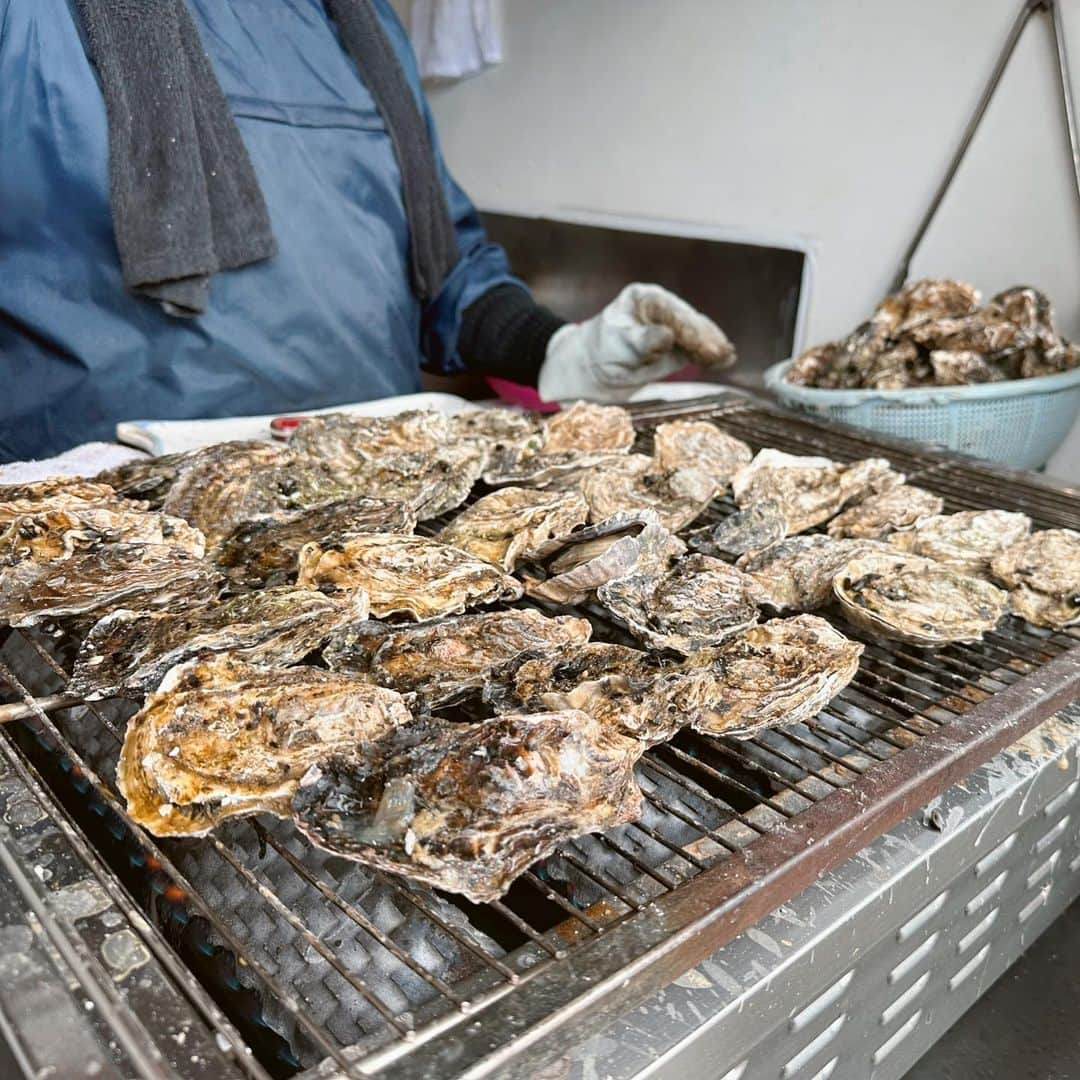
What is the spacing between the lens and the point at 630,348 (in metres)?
2.80

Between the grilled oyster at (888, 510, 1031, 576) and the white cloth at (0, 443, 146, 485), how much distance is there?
5.00 ft

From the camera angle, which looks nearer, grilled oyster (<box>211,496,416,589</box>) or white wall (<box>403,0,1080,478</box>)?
grilled oyster (<box>211,496,416,589</box>)

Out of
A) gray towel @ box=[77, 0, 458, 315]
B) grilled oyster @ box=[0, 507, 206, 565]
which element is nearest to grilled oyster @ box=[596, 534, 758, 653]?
grilled oyster @ box=[0, 507, 206, 565]

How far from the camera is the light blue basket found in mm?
2291

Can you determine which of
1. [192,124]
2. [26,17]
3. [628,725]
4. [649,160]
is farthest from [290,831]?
[649,160]

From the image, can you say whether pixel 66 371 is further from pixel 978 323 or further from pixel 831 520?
pixel 978 323

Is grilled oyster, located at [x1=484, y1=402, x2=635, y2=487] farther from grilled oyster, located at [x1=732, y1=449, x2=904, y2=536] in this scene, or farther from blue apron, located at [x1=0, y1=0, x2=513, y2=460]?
blue apron, located at [x1=0, y1=0, x2=513, y2=460]

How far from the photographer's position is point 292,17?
2840 millimetres

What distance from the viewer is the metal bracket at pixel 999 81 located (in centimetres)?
262

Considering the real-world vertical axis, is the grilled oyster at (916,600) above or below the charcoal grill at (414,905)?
above

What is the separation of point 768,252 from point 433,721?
9.62ft

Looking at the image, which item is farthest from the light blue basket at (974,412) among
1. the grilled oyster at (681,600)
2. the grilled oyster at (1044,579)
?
the grilled oyster at (681,600)

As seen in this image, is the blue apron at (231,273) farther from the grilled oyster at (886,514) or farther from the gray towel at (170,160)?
the grilled oyster at (886,514)

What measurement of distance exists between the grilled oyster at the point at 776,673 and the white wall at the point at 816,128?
6.33 feet
